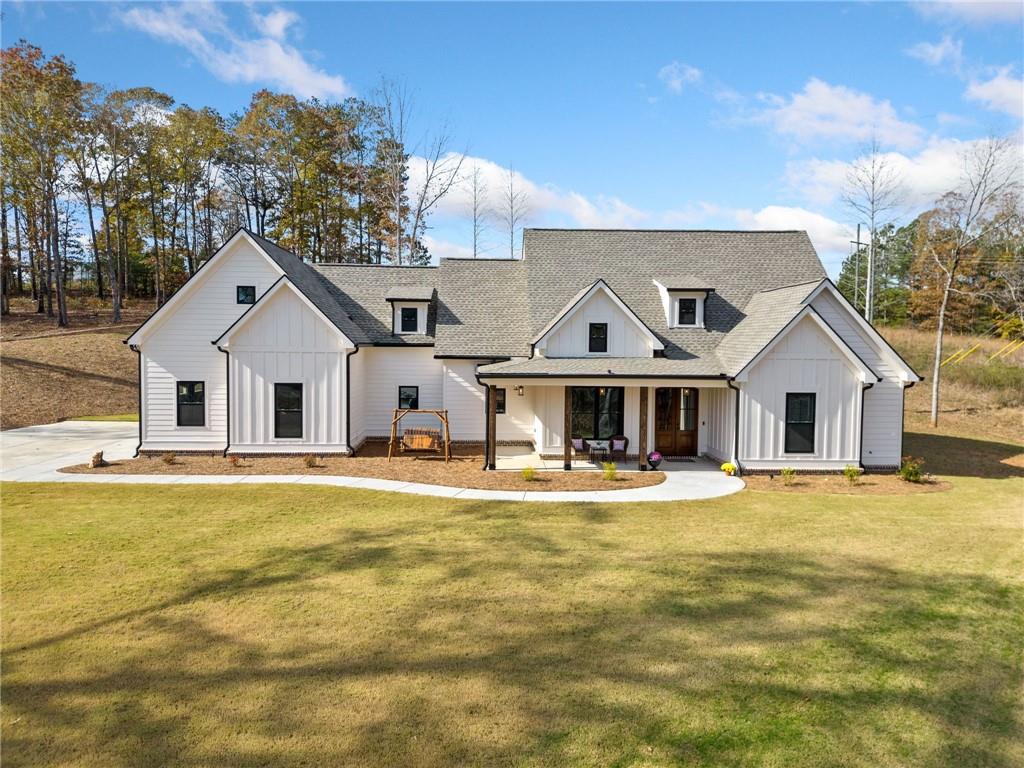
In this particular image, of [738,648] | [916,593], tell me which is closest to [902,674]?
[738,648]

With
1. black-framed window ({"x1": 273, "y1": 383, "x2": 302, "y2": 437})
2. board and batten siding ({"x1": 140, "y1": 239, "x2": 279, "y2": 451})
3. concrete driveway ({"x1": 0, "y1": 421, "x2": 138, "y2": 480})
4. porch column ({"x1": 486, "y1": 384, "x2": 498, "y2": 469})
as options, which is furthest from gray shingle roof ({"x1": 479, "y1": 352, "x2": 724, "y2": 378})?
concrete driveway ({"x1": 0, "y1": 421, "x2": 138, "y2": 480})

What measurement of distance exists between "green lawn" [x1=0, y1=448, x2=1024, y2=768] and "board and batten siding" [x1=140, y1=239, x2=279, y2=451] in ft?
23.1

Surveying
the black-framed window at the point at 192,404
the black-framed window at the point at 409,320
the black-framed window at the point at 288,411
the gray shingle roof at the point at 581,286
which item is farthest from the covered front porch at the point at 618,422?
the black-framed window at the point at 192,404

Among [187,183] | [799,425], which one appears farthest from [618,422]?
[187,183]

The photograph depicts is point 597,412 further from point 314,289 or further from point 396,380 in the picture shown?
point 314,289

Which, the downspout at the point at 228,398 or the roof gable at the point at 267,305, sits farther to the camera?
the downspout at the point at 228,398

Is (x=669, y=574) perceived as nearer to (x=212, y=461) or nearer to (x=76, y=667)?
(x=76, y=667)

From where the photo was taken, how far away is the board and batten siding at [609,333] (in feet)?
65.1

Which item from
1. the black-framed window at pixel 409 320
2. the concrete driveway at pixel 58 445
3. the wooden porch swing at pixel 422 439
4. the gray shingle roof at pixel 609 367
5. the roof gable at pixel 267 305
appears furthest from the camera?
the black-framed window at pixel 409 320

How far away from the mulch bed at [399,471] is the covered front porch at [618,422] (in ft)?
3.46

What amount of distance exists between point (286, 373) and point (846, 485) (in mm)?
16574

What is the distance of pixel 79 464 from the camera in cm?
1759

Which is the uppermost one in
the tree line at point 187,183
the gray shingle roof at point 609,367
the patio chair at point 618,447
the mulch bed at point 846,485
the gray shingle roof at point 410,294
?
the tree line at point 187,183

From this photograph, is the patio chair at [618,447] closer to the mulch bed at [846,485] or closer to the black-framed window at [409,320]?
the mulch bed at [846,485]
